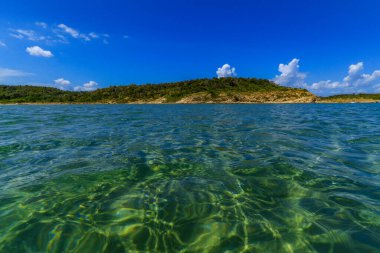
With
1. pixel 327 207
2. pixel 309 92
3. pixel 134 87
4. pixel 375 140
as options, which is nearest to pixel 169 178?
pixel 327 207

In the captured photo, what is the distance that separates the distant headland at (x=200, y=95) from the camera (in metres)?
94.8

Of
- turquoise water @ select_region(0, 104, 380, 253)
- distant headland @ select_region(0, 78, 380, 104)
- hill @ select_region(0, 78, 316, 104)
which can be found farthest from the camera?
hill @ select_region(0, 78, 316, 104)

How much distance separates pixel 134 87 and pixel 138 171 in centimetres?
12877

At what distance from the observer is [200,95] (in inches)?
3944

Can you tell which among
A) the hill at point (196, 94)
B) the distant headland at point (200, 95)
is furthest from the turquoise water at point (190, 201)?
the hill at point (196, 94)

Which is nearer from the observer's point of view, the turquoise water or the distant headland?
the turquoise water

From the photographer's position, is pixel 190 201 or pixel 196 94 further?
pixel 196 94

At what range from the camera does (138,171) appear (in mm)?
5898

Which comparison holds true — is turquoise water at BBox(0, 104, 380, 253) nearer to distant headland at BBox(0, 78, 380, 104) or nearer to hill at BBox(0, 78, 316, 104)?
distant headland at BBox(0, 78, 380, 104)

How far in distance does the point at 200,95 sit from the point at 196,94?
2.74 metres

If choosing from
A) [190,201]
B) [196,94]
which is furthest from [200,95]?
[190,201]

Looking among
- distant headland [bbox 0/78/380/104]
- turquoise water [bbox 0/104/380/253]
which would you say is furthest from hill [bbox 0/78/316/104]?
turquoise water [bbox 0/104/380/253]

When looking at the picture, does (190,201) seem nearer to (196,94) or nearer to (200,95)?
(200,95)

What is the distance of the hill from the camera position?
9495cm
